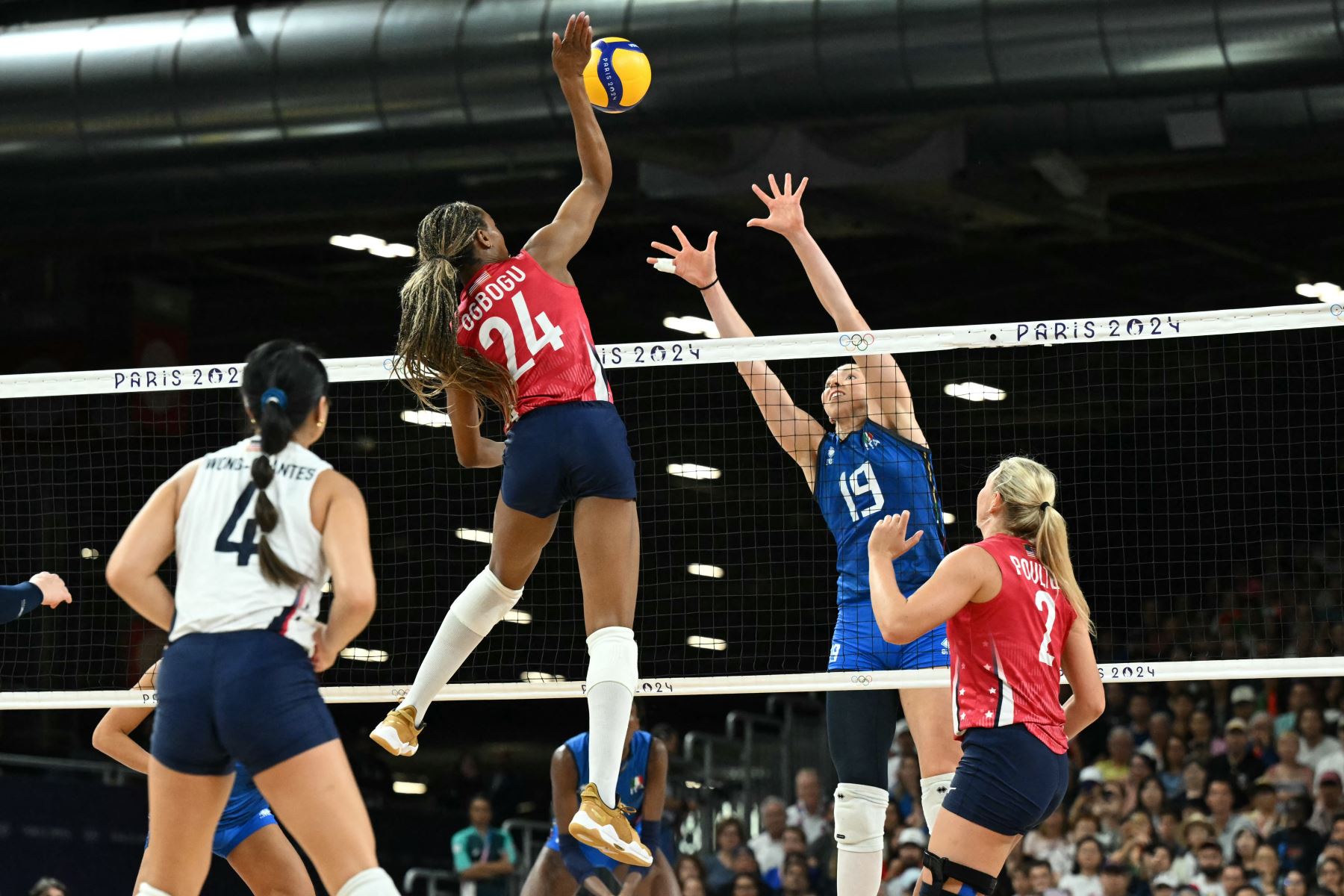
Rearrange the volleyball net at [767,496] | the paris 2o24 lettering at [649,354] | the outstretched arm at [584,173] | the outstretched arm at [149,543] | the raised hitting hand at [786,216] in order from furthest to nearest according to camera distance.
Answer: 1. the volleyball net at [767,496]
2. the paris 2o24 lettering at [649,354]
3. the raised hitting hand at [786,216]
4. the outstretched arm at [584,173]
5. the outstretched arm at [149,543]

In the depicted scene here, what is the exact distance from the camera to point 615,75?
719 centimetres

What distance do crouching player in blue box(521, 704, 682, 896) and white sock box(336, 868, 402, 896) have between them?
407 centimetres

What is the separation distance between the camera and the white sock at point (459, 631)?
6828 mm

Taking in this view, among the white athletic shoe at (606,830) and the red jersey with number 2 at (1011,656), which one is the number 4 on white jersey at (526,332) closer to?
the white athletic shoe at (606,830)

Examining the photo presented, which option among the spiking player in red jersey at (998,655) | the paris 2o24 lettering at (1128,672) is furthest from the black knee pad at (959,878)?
the paris 2o24 lettering at (1128,672)

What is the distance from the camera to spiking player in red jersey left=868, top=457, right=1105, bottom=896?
6113mm

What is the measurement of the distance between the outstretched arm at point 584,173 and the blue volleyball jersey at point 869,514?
5.92ft

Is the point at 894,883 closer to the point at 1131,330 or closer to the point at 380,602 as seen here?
the point at 1131,330

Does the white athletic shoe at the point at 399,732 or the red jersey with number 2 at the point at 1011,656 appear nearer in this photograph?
the red jersey with number 2 at the point at 1011,656

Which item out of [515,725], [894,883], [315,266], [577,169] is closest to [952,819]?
[577,169]

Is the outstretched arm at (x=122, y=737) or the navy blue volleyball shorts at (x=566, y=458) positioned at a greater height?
the navy blue volleyball shorts at (x=566, y=458)

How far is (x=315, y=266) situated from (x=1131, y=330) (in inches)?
534

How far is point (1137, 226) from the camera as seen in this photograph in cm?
1830

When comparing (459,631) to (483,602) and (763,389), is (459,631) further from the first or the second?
(763,389)
